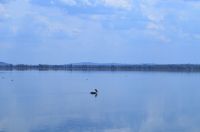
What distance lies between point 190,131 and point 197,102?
54.3 ft

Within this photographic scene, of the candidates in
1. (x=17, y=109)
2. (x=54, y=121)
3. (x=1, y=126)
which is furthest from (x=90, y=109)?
(x=1, y=126)

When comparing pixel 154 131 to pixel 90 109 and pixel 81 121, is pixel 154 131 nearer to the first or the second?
pixel 81 121

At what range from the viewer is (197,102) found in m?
40.8

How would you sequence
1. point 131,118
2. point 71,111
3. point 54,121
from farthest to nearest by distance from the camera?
point 71,111
point 131,118
point 54,121

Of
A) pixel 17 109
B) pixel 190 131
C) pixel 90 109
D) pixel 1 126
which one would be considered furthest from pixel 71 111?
pixel 190 131

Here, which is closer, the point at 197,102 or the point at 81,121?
the point at 81,121

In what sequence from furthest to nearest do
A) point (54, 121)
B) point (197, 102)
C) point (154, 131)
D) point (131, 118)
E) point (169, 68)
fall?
1. point (169, 68)
2. point (197, 102)
3. point (131, 118)
4. point (54, 121)
5. point (154, 131)

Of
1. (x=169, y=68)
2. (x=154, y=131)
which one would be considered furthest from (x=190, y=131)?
(x=169, y=68)

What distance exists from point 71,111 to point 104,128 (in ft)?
27.7

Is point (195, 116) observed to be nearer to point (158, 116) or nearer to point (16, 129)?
point (158, 116)

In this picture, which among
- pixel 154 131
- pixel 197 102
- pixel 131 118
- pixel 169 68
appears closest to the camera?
pixel 154 131

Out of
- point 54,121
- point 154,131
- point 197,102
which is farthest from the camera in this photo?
point 197,102

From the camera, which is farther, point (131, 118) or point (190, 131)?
point (131, 118)

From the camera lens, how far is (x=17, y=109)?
114ft
